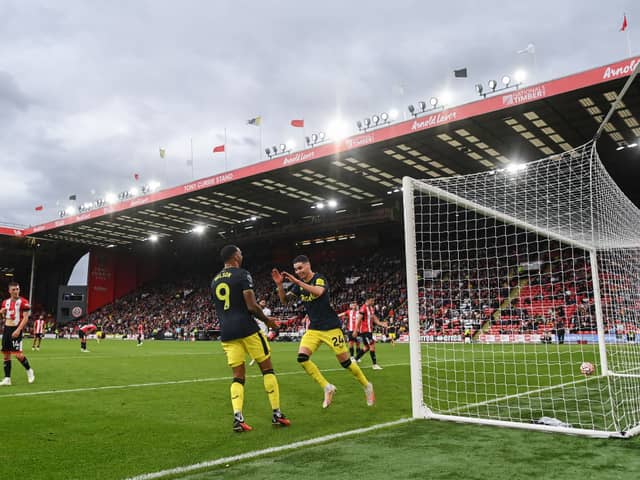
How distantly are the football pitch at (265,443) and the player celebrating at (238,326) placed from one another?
37cm

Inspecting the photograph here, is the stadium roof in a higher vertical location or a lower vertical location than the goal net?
higher

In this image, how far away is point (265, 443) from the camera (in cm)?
498

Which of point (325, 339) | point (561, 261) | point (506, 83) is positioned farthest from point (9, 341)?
point (506, 83)

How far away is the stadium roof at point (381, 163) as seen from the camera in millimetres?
20781

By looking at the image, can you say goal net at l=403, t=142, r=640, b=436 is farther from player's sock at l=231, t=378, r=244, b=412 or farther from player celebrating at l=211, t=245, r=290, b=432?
player's sock at l=231, t=378, r=244, b=412

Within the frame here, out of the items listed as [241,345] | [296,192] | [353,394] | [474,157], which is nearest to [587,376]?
[353,394]

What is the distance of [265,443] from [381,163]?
987 inches

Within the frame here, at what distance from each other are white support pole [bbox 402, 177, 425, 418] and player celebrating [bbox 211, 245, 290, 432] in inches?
65.0

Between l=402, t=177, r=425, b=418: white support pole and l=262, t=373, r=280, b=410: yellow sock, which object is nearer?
l=262, t=373, r=280, b=410: yellow sock

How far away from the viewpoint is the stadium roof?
2078 cm

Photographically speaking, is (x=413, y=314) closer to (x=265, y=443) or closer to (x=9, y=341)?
(x=265, y=443)

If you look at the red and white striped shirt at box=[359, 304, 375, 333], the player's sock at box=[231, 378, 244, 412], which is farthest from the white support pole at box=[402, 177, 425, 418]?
the red and white striped shirt at box=[359, 304, 375, 333]

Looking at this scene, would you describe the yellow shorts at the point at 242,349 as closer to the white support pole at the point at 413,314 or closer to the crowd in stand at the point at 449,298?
the white support pole at the point at 413,314

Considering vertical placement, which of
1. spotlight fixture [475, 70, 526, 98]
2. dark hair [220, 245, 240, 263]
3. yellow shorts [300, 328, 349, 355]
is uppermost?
spotlight fixture [475, 70, 526, 98]
